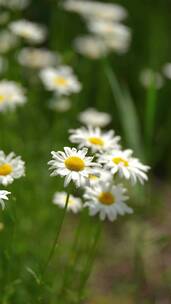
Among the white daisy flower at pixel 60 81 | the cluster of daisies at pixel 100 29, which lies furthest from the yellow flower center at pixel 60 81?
the cluster of daisies at pixel 100 29

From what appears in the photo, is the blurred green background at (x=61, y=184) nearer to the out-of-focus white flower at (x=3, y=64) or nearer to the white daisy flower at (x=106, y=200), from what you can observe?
the out-of-focus white flower at (x=3, y=64)

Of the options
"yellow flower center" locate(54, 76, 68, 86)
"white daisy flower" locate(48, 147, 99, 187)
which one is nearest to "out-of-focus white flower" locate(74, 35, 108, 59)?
"yellow flower center" locate(54, 76, 68, 86)

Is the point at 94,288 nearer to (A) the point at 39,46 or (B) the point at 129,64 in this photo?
(B) the point at 129,64

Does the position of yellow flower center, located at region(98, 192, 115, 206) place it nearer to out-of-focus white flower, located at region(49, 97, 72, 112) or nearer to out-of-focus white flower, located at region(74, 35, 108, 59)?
out-of-focus white flower, located at region(49, 97, 72, 112)


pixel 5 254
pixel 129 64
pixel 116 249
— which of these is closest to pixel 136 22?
pixel 129 64

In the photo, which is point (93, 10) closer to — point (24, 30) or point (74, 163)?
point (24, 30)

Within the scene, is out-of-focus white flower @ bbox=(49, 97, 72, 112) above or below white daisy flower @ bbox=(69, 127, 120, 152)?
above

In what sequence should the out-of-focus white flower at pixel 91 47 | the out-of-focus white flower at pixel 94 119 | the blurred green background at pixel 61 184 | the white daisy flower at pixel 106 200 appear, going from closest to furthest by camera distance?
the white daisy flower at pixel 106 200
the blurred green background at pixel 61 184
the out-of-focus white flower at pixel 94 119
the out-of-focus white flower at pixel 91 47
